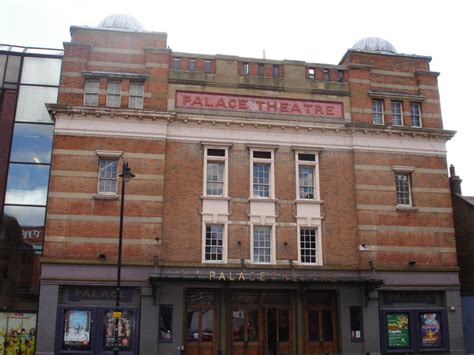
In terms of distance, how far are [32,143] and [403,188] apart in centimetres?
1849

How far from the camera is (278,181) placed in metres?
24.5

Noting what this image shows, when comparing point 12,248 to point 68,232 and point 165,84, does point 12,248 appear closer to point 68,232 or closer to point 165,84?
point 68,232

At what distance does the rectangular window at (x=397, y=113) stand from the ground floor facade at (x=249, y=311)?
7846mm

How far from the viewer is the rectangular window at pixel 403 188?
25.6 metres

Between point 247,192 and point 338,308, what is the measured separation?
22.6ft

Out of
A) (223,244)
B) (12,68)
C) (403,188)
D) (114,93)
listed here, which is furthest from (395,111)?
(12,68)

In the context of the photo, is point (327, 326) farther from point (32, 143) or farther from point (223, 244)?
point (32, 143)

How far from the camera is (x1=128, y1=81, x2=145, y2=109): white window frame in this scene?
957 inches

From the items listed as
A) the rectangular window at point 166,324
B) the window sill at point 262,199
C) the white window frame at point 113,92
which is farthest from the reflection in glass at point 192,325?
the white window frame at point 113,92

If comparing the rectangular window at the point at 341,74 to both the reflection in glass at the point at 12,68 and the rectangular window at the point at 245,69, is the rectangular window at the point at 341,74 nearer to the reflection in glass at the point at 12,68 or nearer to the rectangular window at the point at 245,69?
the rectangular window at the point at 245,69

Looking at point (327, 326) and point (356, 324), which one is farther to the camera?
point (327, 326)

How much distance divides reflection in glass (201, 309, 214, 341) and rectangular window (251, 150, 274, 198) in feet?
19.4

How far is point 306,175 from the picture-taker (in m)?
25.1

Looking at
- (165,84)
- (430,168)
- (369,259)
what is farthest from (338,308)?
(165,84)
